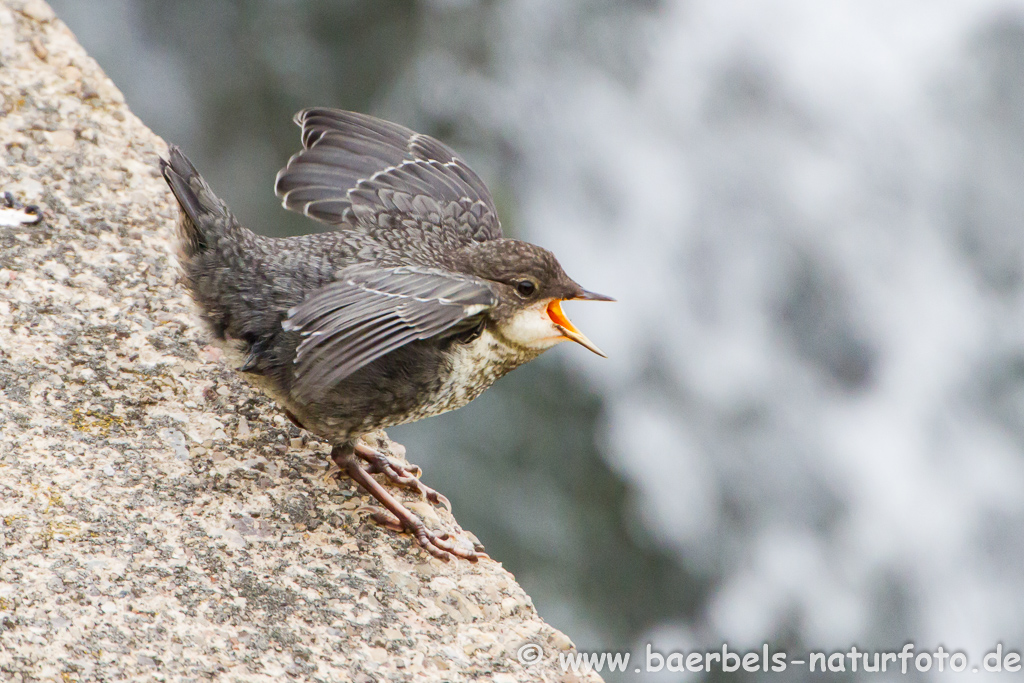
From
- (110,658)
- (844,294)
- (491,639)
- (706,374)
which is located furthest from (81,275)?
(844,294)

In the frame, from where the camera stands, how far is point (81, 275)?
3023mm

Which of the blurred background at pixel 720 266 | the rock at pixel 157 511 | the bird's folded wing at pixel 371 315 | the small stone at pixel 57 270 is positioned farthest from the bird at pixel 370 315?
the blurred background at pixel 720 266

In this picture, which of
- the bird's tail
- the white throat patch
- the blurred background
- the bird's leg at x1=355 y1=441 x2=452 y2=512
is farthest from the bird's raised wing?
the blurred background

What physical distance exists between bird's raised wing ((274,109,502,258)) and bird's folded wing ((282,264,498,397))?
390 millimetres

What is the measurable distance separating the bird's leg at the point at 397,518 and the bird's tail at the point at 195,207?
0.66m

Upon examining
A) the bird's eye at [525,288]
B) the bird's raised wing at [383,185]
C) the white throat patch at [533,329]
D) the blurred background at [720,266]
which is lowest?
the white throat patch at [533,329]

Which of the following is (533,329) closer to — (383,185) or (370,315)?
(370,315)

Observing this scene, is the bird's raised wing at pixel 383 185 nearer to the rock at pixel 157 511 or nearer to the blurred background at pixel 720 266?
the rock at pixel 157 511

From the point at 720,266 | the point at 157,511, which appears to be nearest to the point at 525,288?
the point at 157,511

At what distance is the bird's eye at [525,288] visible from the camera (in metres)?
2.91

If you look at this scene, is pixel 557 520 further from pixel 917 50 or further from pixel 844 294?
pixel 917 50

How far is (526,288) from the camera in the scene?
292cm

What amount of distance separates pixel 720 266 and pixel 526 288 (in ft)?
13.8

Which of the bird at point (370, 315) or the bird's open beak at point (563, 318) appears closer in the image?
the bird at point (370, 315)
